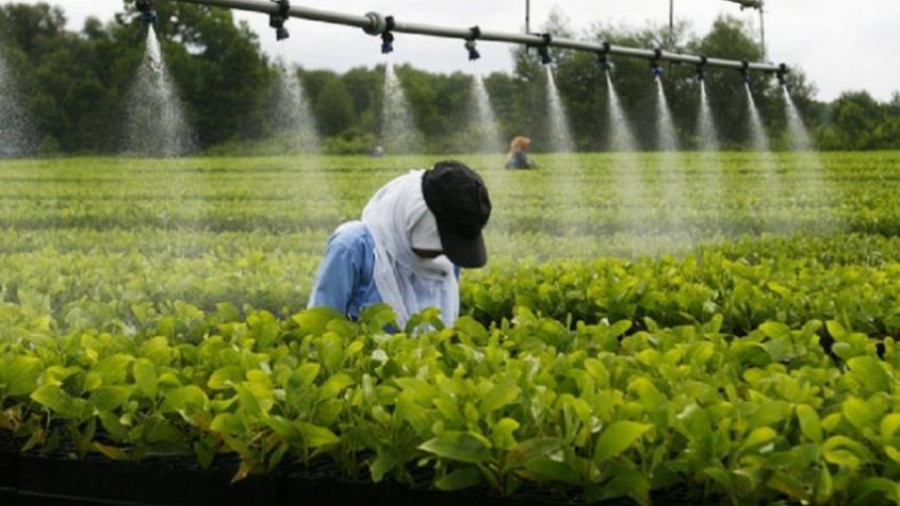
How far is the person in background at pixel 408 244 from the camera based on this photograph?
4574 millimetres

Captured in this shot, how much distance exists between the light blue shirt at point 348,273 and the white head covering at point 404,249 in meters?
0.03

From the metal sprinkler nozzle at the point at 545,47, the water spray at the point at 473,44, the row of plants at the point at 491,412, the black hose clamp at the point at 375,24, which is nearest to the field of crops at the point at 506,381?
the row of plants at the point at 491,412

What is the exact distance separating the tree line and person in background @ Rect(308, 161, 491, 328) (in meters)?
3.45

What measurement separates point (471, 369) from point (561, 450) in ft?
2.62

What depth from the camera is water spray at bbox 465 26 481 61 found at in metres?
8.95

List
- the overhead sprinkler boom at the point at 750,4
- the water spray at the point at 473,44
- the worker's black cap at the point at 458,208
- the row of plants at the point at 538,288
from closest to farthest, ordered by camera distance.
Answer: the worker's black cap at the point at 458,208
the row of plants at the point at 538,288
the water spray at the point at 473,44
the overhead sprinkler boom at the point at 750,4

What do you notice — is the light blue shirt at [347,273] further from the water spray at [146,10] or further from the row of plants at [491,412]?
the water spray at [146,10]

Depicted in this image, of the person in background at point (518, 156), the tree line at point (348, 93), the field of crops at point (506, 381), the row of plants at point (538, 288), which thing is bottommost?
the row of plants at point (538, 288)

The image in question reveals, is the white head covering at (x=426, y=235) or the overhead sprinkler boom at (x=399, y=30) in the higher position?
the overhead sprinkler boom at (x=399, y=30)

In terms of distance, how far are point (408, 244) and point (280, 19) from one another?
2.73 metres


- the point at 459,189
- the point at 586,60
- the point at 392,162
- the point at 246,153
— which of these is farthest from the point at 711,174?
the point at 459,189

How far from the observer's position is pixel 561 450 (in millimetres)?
2533

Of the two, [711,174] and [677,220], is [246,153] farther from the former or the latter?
[711,174]

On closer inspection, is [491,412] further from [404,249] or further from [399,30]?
[399,30]
